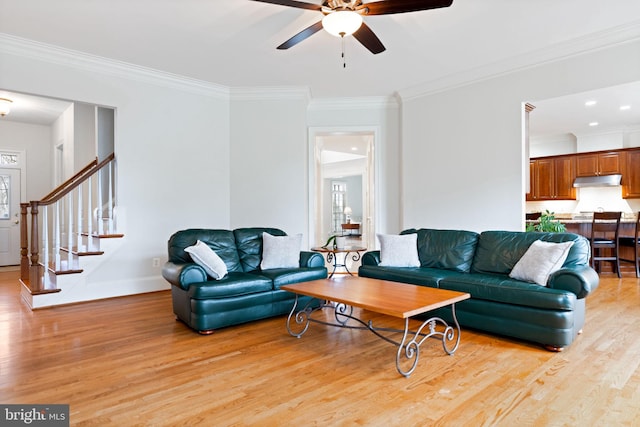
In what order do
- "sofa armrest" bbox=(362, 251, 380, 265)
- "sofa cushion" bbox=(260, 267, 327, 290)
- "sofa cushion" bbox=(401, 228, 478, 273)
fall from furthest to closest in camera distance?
"sofa armrest" bbox=(362, 251, 380, 265)
"sofa cushion" bbox=(401, 228, 478, 273)
"sofa cushion" bbox=(260, 267, 327, 290)

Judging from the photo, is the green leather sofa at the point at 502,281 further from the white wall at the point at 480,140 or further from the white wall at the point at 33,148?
Answer: the white wall at the point at 33,148

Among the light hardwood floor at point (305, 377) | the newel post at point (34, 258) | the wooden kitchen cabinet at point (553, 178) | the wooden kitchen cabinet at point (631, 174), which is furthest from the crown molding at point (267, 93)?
the wooden kitchen cabinet at point (631, 174)

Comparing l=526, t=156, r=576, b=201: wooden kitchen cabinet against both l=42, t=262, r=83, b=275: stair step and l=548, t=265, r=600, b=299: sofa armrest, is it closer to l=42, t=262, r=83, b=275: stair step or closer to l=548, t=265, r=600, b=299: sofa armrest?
l=548, t=265, r=600, b=299: sofa armrest

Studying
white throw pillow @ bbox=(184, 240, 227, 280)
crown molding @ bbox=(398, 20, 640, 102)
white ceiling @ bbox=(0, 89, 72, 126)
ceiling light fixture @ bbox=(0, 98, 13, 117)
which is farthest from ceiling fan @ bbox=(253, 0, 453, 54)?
ceiling light fixture @ bbox=(0, 98, 13, 117)

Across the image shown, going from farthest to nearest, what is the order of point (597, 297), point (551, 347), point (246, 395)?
point (597, 297), point (551, 347), point (246, 395)

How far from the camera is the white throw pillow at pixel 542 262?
3160mm

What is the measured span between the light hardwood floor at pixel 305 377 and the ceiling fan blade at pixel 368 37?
2.60 metres

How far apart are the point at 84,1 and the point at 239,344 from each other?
3.34 meters

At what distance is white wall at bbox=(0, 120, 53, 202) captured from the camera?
289 inches

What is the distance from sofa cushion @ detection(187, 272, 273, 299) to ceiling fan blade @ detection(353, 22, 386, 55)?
2391 mm

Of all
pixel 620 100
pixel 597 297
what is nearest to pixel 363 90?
pixel 620 100

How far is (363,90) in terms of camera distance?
581 centimetres

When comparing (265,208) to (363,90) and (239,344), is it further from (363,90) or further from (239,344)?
(239,344)

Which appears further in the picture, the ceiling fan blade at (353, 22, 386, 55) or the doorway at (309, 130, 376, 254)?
the doorway at (309, 130, 376, 254)
